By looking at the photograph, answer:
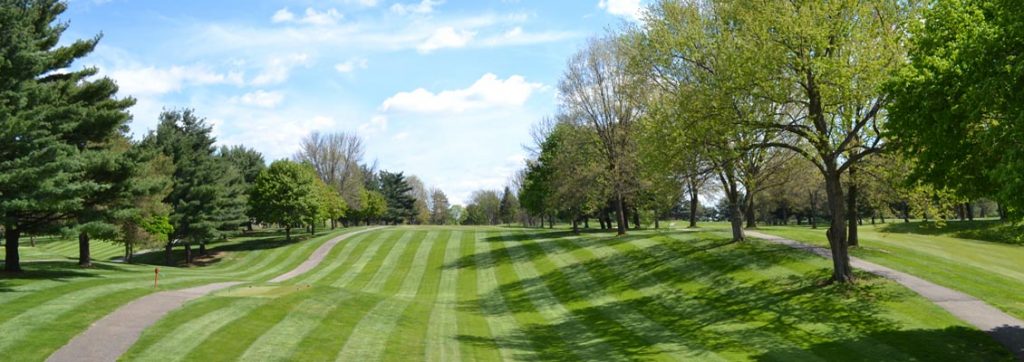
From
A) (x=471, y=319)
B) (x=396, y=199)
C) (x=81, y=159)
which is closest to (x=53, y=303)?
(x=81, y=159)

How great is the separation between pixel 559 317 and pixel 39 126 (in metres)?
23.2

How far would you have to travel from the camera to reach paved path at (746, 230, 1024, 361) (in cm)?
1627

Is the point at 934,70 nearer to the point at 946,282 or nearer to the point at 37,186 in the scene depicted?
the point at 946,282

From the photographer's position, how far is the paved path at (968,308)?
640 inches

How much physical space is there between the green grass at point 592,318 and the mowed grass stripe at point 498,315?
0.09m

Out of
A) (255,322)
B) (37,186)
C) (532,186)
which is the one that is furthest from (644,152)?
(532,186)

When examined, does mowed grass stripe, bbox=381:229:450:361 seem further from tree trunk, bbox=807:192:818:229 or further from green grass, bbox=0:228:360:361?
tree trunk, bbox=807:192:818:229

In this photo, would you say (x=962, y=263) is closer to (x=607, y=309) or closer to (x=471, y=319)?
(x=607, y=309)

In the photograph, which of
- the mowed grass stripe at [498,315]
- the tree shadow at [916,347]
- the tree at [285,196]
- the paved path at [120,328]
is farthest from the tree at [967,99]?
the tree at [285,196]

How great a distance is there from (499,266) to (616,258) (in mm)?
8629

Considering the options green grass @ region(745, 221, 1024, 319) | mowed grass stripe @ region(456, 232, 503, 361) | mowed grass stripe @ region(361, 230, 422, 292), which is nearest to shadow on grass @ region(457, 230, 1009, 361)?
mowed grass stripe @ region(456, 232, 503, 361)

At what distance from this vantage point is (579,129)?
162 ft

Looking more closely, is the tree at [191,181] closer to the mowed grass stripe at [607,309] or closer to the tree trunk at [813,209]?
the mowed grass stripe at [607,309]

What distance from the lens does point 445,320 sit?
24781 millimetres
